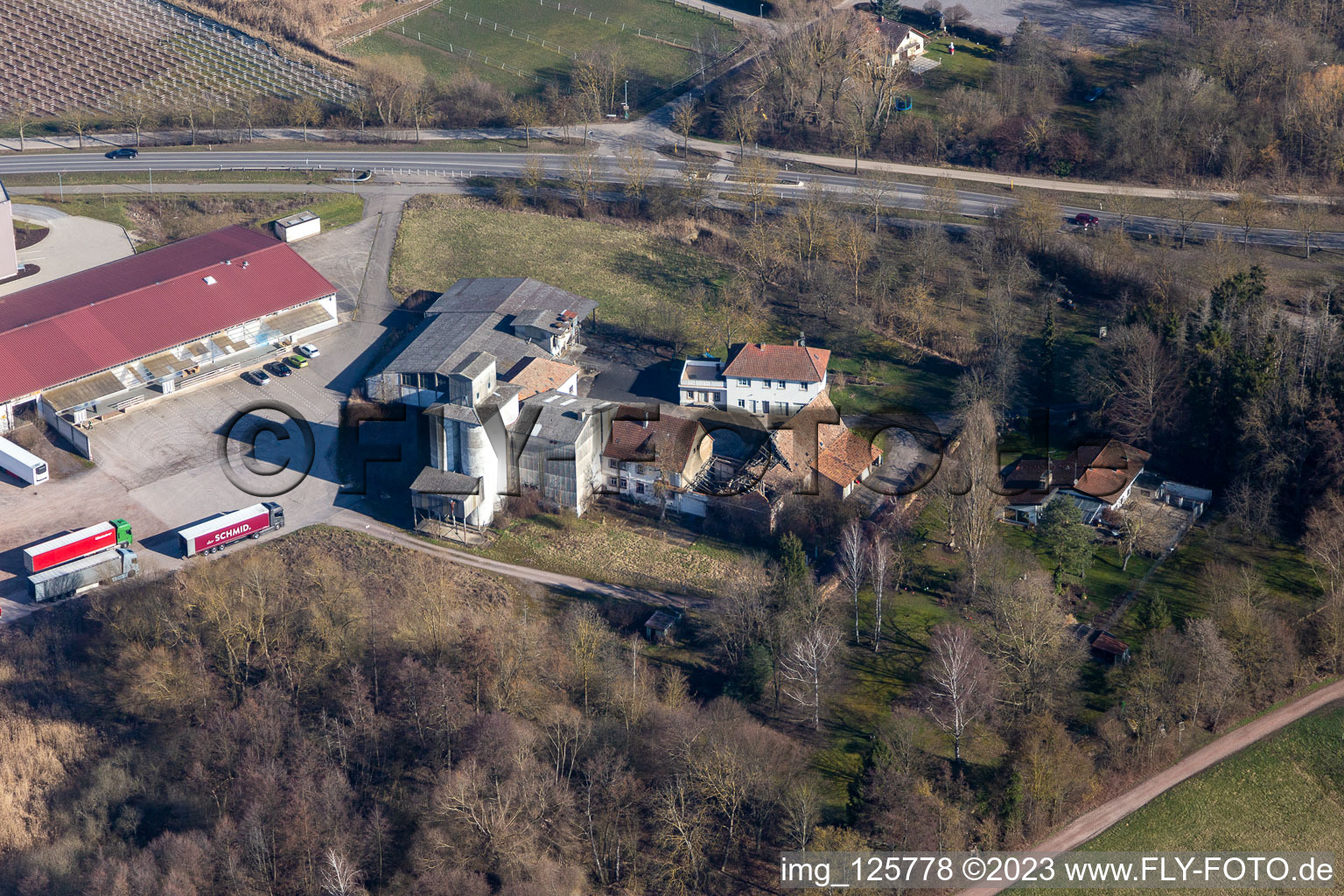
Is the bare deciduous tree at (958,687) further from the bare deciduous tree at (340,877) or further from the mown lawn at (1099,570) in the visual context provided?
the bare deciduous tree at (340,877)

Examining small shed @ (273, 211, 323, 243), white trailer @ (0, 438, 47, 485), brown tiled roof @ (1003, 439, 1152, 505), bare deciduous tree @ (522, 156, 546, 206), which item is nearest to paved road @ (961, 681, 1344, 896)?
brown tiled roof @ (1003, 439, 1152, 505)

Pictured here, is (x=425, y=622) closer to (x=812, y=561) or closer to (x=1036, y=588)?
(x=812, y=561)

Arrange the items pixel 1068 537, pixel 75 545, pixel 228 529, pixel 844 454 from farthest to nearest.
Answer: pixel 844 454 < pixel 228 529 < pixel 1068 537 < pixel 75 545

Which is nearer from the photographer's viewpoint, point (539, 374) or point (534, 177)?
point (539, 374)

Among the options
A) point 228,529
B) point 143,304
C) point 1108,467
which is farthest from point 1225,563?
point 143,304

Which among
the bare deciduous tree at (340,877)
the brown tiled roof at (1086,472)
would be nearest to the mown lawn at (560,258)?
the brown tiled roof at (1086,472)

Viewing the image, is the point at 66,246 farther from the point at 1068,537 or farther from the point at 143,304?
the point at 1068,537
